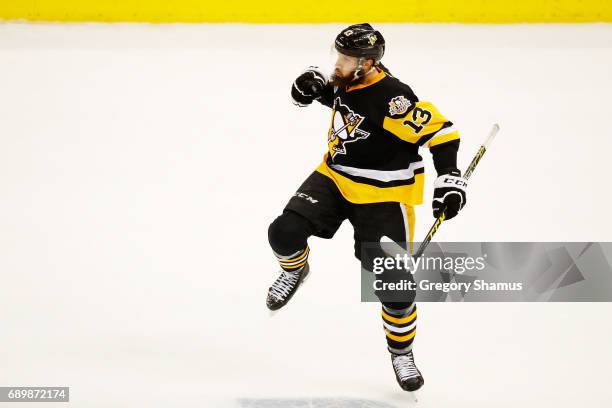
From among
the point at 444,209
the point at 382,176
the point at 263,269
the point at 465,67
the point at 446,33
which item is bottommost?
the point at 444,209

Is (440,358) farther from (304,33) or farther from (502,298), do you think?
(304,33)

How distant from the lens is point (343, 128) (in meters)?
3.46

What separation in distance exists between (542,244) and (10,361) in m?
2.57

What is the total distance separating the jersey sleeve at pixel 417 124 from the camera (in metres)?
3.32

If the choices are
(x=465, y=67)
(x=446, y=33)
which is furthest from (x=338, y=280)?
(x=446, y=33)

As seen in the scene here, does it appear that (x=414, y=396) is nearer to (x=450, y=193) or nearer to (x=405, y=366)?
(x=405, y=366)

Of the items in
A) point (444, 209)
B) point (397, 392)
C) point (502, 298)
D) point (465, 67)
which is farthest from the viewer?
point (465, 67)

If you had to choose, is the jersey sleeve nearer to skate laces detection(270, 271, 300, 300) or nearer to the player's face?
the player's face

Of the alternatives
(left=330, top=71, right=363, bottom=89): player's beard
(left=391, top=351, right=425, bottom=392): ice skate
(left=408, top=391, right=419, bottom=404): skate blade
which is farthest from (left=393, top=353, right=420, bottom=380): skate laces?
(left=330, top=71, right=363, bottom=89): player's beard

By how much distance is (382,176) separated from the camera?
11.4 feet

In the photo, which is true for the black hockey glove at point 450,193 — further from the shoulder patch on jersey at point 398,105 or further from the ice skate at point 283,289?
the ice skate at point 283,289

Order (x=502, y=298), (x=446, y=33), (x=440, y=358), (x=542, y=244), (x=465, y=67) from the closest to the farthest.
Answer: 1. (x=440, y=358)
2. (x=502, y=298)
3. (x=542, y=244)
4. (x=465, y=67)
5. (x=446, y=33)

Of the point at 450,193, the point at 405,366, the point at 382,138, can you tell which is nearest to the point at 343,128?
the point at 382,138

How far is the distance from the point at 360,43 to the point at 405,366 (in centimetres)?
122
